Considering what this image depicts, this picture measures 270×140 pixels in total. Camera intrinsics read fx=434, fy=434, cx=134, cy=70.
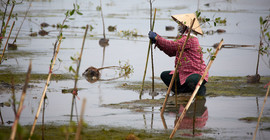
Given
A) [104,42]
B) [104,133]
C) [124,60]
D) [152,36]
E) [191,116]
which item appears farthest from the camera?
[104,42]

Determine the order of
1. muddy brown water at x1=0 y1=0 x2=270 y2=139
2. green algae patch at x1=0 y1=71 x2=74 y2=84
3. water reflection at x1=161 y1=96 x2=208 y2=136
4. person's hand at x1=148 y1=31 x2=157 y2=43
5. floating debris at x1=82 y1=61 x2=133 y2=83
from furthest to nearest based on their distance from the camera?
floating debris at x1=82 y1=61 x2=133 y2=83 → green algae patch at x1=0 y1=71 x2=74 y2=84 → person's hand at x1=148 y1=31 x2=157 y2=43 → muddy brown water at x1=0 y1=0 x2=270 y2=139 → water reflection at x1=161 y1=96 x2=208 y2=136

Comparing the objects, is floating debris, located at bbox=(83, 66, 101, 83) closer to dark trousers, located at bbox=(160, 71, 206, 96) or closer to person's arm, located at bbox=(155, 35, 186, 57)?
dark trousers, located at bbox=(160, 71, 206, 96)

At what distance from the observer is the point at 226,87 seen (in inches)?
→ 317

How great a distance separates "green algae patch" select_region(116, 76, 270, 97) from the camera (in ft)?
24.7

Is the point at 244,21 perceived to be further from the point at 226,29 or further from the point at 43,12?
the point at 43,12

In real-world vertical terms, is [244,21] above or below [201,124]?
above

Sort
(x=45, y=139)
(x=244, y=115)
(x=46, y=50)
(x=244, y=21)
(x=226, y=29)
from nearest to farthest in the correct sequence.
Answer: (x=45, y=139) < (x=244, y=115) < (x=46, y=50) < (x=226, y=29) < (x=244, y=21)

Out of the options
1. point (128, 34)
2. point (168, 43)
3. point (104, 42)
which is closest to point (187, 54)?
point (168, 43)

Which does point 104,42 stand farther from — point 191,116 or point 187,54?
point 191,116

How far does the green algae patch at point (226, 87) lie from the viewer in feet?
24.7

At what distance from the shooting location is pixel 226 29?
55.8 feet

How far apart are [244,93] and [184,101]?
1.26 meters

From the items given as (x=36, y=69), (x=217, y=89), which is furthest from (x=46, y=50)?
(x=217, y=89)

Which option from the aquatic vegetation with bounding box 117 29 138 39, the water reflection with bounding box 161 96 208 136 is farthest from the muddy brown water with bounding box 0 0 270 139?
the aquatic vegetation with bounding box 117 29 138 39
